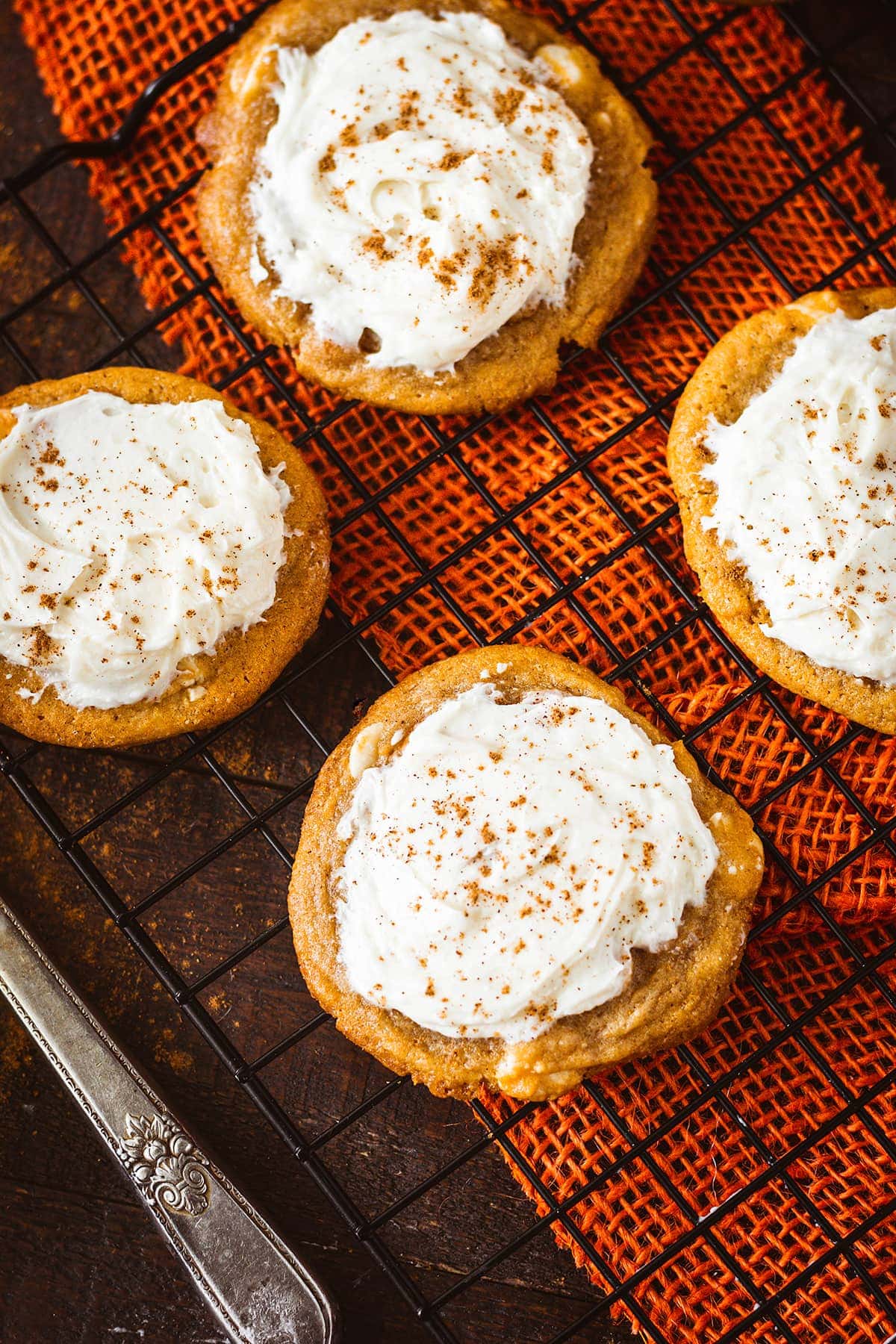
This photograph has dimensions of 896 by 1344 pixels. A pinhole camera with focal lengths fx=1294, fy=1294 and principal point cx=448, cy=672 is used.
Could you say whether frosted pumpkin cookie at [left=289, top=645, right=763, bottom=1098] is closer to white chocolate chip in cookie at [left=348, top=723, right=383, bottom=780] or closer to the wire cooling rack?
white chocolate chip in cookie at [left=348, top=723, right=383, bottom=780]

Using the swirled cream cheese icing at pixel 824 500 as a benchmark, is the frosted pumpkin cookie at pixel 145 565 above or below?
above

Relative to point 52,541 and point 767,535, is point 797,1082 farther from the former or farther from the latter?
point 52,541

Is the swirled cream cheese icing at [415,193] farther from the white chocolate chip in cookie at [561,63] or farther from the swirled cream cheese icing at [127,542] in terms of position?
the swirled cream cheese icing at [127,542]

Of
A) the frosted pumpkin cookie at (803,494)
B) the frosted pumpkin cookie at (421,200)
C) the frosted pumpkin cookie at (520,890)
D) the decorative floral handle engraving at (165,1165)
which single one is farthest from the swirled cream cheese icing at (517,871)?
the frosted pumpkin cookie at (421,200)

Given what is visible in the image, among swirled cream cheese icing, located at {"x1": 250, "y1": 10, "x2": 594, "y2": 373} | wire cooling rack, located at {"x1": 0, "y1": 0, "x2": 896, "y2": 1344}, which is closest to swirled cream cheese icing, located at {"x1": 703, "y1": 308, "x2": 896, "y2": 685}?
wire cooling rack, located at {"x1": 0, "y1": 0, "x2": 896, "y2": 1344}

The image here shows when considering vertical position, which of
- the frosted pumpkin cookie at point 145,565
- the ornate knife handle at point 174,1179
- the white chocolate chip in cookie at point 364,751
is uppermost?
the frosted pumpkin cookie at point 145,565

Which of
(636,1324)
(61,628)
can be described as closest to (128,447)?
(61,628)
